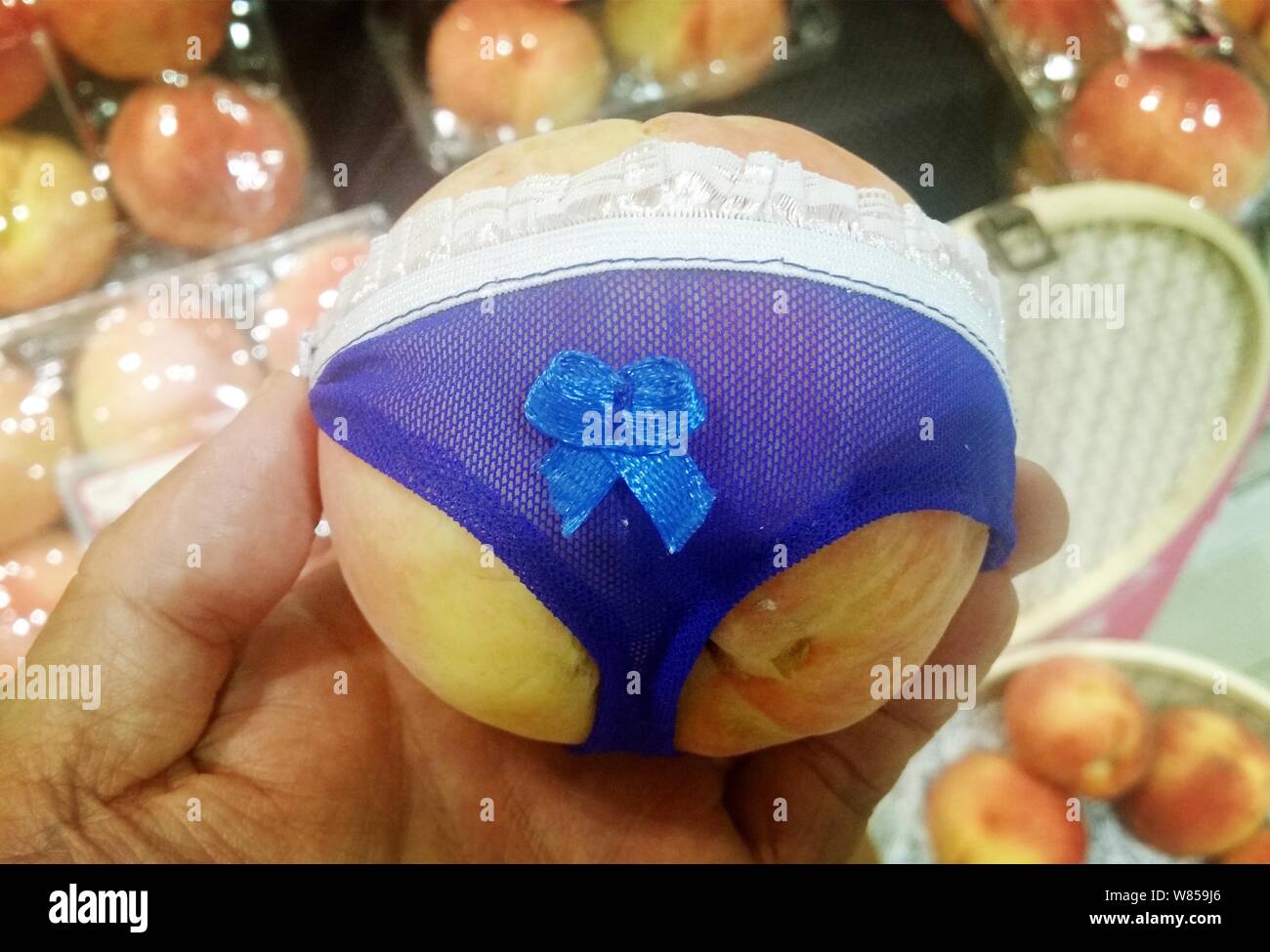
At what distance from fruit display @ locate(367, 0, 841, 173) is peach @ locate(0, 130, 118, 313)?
A: 34 cm

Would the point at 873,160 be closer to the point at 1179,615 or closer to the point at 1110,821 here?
the point at 1179,615

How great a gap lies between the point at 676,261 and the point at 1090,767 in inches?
26.7

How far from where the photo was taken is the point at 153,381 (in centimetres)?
95

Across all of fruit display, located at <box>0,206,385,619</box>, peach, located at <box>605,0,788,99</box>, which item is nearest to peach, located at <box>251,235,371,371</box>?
fruit display, located at <box>0,206,385,619</box>

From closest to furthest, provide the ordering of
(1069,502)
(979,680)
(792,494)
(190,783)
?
(792,494) < (190,783) < (979,680) < (1069,502)

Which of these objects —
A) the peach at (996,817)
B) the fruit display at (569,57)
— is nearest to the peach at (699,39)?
the fruit display at (569,57)

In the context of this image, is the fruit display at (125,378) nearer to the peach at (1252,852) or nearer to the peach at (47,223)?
the peach at (47,223)

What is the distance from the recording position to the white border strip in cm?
48

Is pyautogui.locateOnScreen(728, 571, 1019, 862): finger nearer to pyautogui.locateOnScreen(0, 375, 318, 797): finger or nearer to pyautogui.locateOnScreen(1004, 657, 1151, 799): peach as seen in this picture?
pyautogui.locateOnScreen(1004, 657, 1151, 799): peach

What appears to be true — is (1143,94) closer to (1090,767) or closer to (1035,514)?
(1035,514)

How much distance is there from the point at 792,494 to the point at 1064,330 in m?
0.56

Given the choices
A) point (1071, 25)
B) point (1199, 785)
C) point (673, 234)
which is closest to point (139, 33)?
point (673, 234)

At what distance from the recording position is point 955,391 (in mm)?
506
